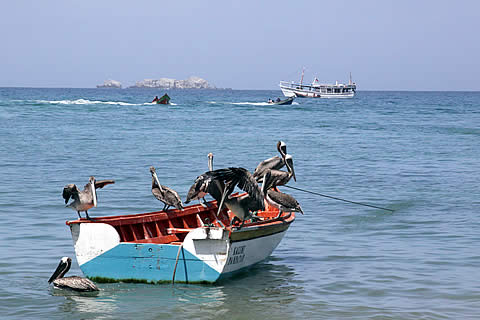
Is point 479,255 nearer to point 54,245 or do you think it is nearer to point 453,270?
point 453,270

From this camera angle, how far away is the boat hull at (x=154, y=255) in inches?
413

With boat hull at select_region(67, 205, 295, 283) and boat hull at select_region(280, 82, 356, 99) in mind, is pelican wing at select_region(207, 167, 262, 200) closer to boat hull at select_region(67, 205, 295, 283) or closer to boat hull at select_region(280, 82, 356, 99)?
boat hull at select_region(67, 205, 295, 283)

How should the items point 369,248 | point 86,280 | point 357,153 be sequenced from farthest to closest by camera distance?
point 357,153, point 369,248, point 86,280

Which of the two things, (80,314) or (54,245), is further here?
(54,245)

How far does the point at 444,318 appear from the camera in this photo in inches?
385

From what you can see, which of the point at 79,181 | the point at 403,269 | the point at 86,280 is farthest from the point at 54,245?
the point at 79,181

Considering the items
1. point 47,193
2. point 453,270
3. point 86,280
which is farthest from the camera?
point 47,193

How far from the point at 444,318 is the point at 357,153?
82.4 ft

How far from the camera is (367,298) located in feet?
35.3

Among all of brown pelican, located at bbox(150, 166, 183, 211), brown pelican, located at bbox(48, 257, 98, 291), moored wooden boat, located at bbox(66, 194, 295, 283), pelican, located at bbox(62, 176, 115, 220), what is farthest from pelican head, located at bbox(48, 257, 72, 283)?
brown pelican, located at bbox(150, 166, 183, 211)

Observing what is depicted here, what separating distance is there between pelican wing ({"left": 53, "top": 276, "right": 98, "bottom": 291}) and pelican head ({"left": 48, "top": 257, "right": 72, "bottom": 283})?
262 millimetres

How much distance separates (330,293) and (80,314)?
4.00 meters

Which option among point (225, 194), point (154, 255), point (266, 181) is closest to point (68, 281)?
point (154, 255)

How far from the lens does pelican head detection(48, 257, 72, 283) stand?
10743mm
